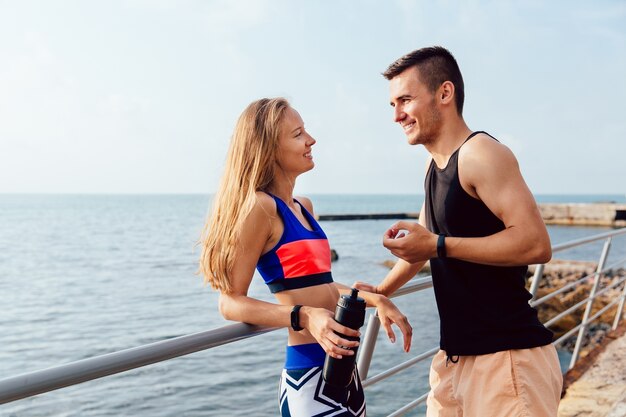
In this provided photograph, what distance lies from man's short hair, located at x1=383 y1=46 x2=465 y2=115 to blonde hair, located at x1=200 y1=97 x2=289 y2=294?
496mm

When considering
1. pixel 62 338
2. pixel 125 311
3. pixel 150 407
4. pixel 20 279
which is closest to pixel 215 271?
pixel 150 407

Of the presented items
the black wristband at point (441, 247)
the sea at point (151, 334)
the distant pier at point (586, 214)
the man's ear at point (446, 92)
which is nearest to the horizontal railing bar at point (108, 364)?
the sea at point (151, 334)

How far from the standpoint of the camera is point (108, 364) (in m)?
1.44

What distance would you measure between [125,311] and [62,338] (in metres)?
3.78

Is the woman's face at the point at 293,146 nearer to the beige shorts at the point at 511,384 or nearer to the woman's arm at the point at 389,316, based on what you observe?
the woman's arm at the point at 389,316

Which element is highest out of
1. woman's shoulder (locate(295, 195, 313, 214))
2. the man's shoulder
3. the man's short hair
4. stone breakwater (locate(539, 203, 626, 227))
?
the man's short hair

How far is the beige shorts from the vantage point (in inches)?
75.5

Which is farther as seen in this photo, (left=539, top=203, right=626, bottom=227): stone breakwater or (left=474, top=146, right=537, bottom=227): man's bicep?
(left=539, top=203, right=626, bottom=227): stone breakwater

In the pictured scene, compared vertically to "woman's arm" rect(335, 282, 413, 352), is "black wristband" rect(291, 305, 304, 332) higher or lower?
higher

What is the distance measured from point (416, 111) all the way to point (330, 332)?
0.88 meters

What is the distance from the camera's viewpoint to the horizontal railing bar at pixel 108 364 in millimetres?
1282

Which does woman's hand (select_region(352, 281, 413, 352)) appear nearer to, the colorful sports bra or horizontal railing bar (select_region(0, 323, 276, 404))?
the colorful sports bra

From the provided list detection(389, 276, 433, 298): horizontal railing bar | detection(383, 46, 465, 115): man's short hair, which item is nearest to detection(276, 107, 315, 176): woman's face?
detection(383, 46, 465, 115): man's short hair

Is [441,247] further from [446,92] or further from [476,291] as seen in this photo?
[446,92]
